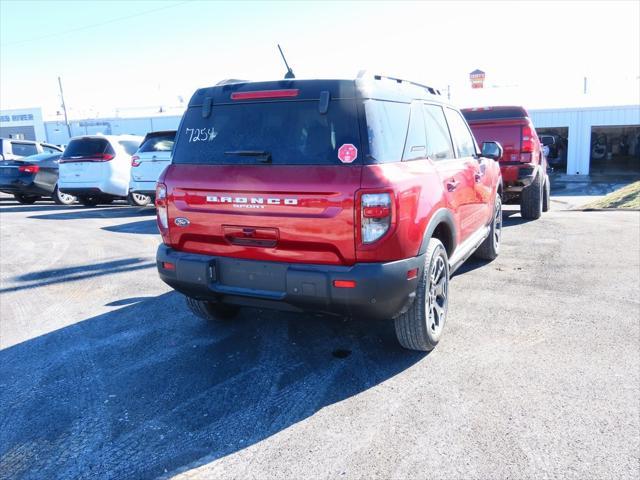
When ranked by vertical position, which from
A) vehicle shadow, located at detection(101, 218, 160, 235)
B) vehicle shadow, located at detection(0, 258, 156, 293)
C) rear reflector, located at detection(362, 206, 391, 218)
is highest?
rear reflector, located at detection(362, 206, 391, 218)

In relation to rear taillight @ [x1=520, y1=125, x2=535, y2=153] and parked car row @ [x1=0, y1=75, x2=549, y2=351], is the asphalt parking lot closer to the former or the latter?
parked car row @ [x1=0, y1=75, x2=549, y2=351]

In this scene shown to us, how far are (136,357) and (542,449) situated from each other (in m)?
2.81

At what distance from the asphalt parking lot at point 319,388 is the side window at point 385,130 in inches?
58.3

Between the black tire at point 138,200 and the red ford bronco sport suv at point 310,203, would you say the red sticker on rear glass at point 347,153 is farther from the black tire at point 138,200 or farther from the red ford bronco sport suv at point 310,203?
the black tire at point 138,200

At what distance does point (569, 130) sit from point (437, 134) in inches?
923

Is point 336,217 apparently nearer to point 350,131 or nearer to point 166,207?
point 350,131

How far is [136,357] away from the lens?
392 centimetres

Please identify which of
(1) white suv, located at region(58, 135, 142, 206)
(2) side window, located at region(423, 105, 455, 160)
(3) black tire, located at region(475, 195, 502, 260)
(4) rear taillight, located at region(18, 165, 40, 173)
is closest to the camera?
(2) side window, located at region(423, 105, 455, 160)

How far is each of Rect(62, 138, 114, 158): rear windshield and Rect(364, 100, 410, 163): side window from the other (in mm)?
9602

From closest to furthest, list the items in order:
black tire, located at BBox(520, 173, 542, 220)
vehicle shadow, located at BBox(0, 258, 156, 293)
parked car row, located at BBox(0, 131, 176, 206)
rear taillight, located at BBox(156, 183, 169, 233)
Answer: rear taillight, located at BBox(156, 183, 169, 233)
vehicle shadow, located at BBox(0, 258, 156, 293)
black tire, located at BBox(520, 173, 542, 220)
parked car row, located at BBox(0, 131, 176, 206)

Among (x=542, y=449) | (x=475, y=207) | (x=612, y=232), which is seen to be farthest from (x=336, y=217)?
(x=612, y=232)

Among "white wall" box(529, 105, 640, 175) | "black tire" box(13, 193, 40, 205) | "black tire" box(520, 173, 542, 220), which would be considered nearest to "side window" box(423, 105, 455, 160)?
"black tire" box(520, 173, 542, 220)

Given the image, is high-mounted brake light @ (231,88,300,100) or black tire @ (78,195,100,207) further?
black tire @ (78,195,100,207)

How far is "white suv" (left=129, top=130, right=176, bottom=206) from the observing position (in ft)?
34.6
